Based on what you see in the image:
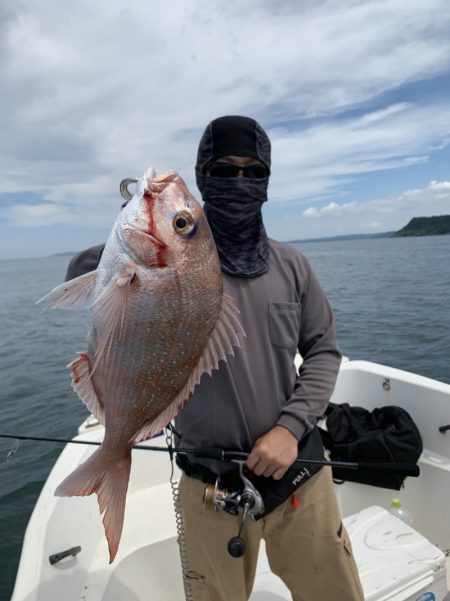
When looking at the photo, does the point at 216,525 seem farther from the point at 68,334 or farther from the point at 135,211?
the point at 68,334

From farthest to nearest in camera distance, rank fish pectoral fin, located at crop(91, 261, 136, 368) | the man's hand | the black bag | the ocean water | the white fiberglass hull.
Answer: the ocean water
the black bag
the white fiberglass hull
the man's hand
fish pectoral fin, located at crop(91, 261, 136, 368)

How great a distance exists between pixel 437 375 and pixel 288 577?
10.2 meters

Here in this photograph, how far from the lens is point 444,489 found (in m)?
3.96

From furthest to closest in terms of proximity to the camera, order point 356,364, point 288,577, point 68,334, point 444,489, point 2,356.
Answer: point 68,334 < point 2,356 < point 356,364 < point 444,489 < point 288,577

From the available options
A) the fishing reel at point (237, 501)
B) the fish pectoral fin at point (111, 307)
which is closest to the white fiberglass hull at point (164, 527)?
the fishing reel at point (237, 501)

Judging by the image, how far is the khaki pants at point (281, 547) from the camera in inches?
80.9

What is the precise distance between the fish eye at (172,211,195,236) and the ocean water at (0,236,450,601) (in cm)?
69

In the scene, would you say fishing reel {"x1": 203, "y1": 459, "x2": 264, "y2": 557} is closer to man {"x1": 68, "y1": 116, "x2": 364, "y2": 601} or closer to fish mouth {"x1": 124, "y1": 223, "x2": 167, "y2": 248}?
man {"x1": 68, "y1": 116, "x2": 364, "y2": 601}

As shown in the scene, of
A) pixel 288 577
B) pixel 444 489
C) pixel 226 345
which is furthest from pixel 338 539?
pixel 444 489

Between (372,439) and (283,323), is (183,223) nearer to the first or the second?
(283,323)

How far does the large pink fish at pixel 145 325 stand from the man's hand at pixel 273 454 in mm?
471

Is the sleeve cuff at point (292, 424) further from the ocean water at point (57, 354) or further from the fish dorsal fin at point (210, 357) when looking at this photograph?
the ocean water at point (57, 354)

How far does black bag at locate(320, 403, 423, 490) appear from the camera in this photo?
3879 mm

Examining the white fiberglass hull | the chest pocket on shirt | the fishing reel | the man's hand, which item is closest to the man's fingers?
the man's hand
